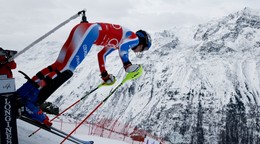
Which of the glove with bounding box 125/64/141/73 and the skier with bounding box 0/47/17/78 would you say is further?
the glove with bounding box 125/64/141/73

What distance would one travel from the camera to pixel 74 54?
17.2 feet

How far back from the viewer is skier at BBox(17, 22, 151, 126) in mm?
4754

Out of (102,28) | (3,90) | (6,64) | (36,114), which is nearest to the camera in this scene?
(3,90)

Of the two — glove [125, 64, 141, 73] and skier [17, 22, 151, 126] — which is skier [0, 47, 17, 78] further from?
glove [125, 64, 141, 73]

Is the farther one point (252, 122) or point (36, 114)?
point (252, 122)

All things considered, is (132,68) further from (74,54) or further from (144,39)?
(74,54)

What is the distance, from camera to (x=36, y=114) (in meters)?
4.84

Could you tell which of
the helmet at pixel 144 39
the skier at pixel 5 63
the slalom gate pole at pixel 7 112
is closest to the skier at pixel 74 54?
the helmet at pixel 144 39

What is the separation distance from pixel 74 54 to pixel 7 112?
1.65 meters

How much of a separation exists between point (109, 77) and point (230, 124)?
582 ft

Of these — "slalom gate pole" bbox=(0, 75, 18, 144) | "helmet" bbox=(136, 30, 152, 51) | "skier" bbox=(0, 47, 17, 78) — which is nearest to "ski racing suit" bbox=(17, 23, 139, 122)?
"helmet" bbox=(136, 30, 152, 51)

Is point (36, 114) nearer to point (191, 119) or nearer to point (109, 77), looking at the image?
point (109, 77)

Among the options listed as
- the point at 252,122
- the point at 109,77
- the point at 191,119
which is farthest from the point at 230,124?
the point at 109,77

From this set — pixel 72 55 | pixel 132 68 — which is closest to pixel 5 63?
pixel 72 55
